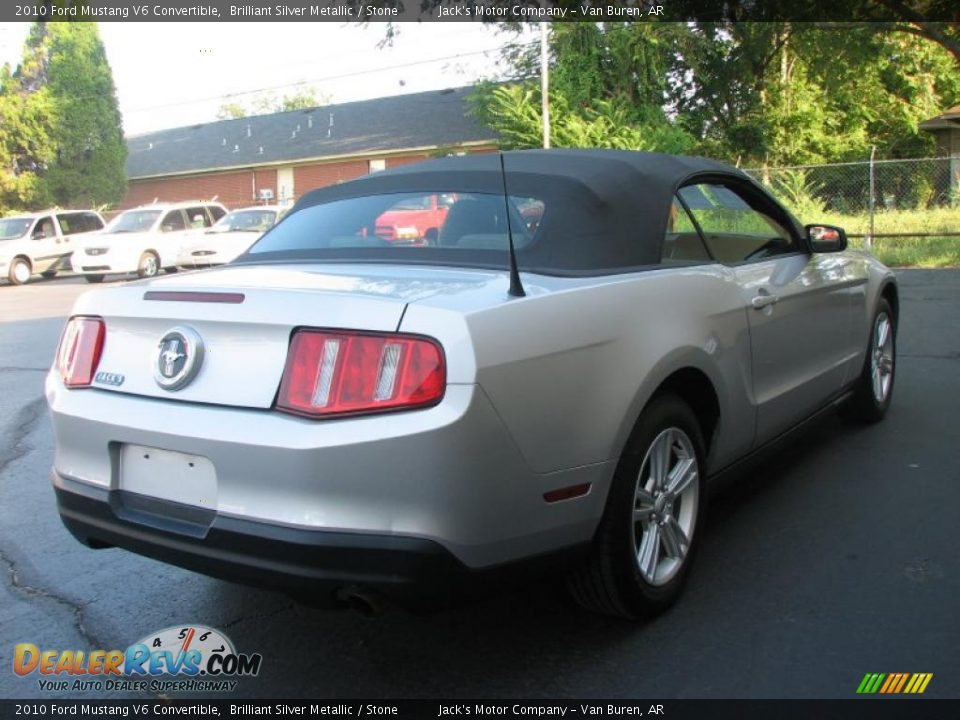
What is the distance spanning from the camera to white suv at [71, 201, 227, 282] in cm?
2055

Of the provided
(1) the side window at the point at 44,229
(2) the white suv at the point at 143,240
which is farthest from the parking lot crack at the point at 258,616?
(1) the side window at the point at 44,229

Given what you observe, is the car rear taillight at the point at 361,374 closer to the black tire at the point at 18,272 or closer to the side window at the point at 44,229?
the black tire at the point at 18,272

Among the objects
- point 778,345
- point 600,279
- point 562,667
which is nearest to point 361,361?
point 600,279

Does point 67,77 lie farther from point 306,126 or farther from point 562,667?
point 562,667

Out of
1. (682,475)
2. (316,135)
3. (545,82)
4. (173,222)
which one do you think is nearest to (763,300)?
(682,475)

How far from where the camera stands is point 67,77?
34.3m

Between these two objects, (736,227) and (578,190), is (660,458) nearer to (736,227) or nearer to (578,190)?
(578,190)

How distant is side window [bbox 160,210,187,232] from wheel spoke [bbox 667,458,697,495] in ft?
66.8

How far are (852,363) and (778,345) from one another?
1239mm

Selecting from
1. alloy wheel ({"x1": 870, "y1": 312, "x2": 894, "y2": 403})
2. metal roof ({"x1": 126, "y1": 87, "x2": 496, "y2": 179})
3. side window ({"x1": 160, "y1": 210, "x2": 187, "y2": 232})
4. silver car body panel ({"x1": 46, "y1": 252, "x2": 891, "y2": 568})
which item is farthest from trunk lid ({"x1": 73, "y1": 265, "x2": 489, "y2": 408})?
metal roof ({"x1": 126, "y1": 87, "x2": 496, "y2": 179})

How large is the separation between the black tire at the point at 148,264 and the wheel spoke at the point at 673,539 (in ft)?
65.0

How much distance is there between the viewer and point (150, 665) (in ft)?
9.37

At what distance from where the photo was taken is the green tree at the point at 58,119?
109 ft

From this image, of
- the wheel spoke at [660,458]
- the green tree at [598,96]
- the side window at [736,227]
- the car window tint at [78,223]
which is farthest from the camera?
the green tree at [598,96]
